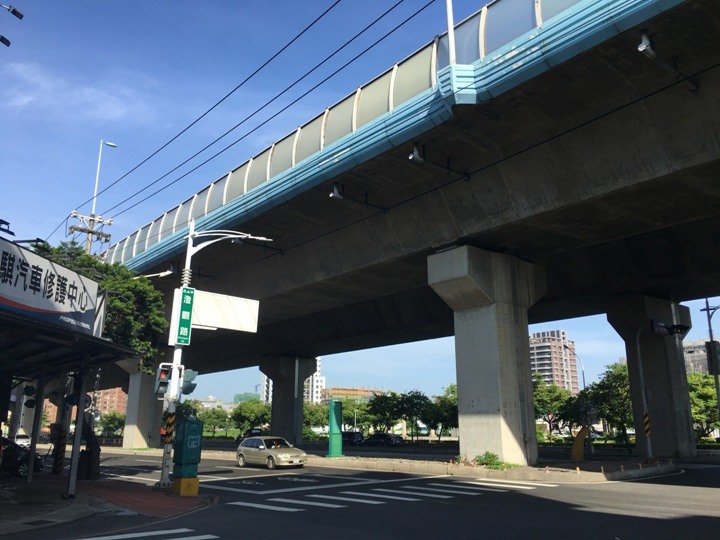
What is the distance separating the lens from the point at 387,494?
16.6m

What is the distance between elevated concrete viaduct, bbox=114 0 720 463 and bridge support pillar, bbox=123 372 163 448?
14403 millimetres

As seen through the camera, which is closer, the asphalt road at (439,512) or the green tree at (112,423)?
the asphalt road at (439,512)

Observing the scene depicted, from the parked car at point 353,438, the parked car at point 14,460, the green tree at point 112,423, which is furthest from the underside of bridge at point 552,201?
the green tree at point 112,423

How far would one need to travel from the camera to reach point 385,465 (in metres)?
26.2

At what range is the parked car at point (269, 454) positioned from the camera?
1070 inches

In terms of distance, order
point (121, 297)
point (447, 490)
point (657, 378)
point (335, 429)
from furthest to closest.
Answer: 1. point (335, 429)
2. point (657, 378)
3. point (121, 297)
4. point (447, 490)

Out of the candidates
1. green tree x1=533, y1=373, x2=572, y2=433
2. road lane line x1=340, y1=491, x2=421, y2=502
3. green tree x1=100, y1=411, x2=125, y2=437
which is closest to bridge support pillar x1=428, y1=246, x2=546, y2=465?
road lane line x1=340, y1=491, x2=421, y2=502

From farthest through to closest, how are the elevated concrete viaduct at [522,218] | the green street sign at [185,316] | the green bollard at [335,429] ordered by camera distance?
the green bollard at [335,429] → the green street sign at [185,316] → the elevated concrete viaduct at [522,218]

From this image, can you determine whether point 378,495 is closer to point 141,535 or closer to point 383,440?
point 141,535

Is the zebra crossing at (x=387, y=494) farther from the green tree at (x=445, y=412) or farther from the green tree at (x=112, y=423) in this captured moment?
the green tree at (x=112, y=423)

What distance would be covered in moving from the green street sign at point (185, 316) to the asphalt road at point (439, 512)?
4946mm

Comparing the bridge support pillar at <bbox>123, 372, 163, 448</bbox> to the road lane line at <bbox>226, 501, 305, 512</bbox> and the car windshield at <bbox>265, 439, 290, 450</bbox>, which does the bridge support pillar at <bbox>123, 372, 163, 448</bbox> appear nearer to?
the car windshield at <bbox>265, 439, 290, 450</bbox>

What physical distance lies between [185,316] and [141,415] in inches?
1266

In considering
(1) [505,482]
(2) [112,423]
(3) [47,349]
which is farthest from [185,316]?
(2) [112,423]
